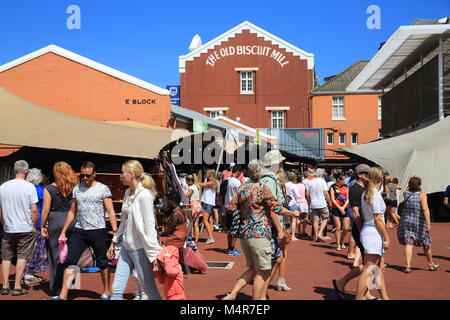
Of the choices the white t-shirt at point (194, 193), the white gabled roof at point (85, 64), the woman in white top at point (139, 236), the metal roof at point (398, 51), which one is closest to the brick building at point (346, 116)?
the metal roof at point (398, 51)

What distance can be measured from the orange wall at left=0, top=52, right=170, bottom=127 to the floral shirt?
41.0ft

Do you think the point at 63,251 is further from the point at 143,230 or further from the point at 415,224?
the point at 415,224

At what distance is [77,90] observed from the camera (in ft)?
58.3

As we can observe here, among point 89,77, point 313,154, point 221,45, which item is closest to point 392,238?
point 89,77

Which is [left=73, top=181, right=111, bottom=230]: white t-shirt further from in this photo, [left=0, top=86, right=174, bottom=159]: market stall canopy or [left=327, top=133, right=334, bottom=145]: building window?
[left=327, top=133, right=334, bottom=145]: building window

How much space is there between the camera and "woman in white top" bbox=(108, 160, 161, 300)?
4.82 metres

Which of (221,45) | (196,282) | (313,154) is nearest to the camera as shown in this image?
(196,282)

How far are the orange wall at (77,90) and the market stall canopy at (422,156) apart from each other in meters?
8.15

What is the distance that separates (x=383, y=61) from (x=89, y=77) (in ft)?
41.5

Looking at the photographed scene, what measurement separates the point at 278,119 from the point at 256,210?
33.0 m

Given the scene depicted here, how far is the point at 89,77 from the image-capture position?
58.4ft

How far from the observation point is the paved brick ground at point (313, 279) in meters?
6.52
